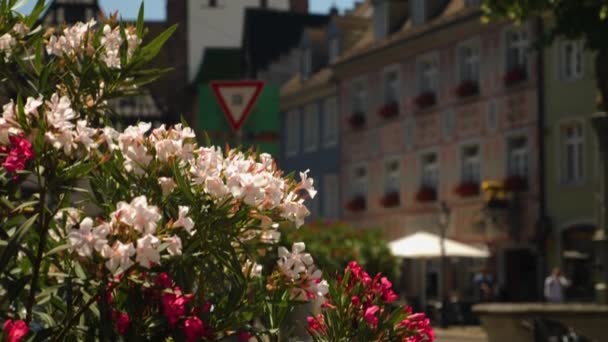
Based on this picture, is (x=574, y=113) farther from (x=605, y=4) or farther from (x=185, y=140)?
(x=185, y=140)

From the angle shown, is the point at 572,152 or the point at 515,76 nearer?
the point at 572,152

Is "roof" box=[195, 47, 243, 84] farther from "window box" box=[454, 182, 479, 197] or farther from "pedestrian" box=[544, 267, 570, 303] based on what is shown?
"pedestrian" box=[544, 267, 570, 303]

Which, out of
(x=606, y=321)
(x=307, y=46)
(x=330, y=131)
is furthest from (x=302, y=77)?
(x=606, y=321)

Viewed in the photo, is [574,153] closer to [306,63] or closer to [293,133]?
[306,63]

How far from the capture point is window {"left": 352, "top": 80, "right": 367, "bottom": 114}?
53.8 meters

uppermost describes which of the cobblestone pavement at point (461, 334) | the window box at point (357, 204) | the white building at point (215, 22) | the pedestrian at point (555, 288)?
the white building at point (215, 22)

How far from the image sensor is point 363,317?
18.3 feet

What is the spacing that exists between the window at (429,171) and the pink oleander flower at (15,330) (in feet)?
144

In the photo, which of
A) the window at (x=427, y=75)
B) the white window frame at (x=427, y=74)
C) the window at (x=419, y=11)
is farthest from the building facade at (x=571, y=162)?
the window at (x=419, y=11)

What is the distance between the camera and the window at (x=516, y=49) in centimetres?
4328

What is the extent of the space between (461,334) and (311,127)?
24.4 metres

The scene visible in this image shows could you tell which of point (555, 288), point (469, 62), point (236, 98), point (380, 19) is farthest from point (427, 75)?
point (236, 98)

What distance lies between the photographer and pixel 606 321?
19.1 meters

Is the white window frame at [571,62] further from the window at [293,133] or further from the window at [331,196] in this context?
the window at [293,133]
